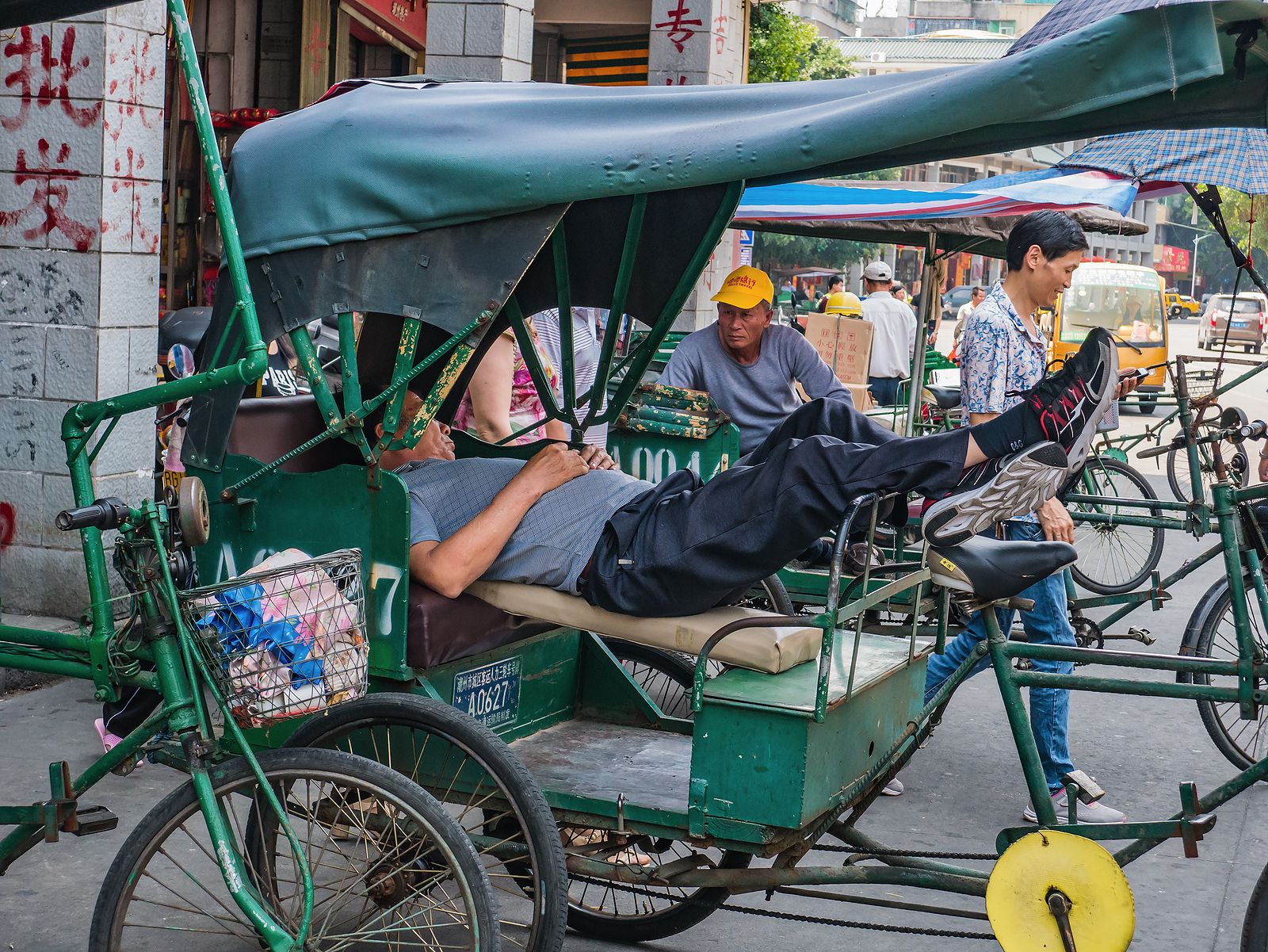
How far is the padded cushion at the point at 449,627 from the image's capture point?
331cm

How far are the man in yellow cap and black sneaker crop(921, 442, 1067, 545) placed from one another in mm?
2957

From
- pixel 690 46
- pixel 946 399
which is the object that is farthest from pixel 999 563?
pixel 690 46

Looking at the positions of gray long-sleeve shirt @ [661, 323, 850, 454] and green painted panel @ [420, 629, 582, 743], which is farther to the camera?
gray long-sleeve shirt @ [661, 323, 850, 454]

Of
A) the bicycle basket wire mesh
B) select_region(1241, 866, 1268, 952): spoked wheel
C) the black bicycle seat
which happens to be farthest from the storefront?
select_region(1241, 866, 1268, 952): spoked wheel

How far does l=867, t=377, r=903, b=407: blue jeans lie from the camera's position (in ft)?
40.2

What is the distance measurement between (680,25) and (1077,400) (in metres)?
9.44

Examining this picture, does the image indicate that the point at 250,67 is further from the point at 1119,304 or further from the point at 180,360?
the point at 1119,304

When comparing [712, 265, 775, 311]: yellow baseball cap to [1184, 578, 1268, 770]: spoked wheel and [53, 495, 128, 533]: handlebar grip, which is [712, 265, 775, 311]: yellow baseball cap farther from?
[53, 495, 128, 533]: handlebar grip

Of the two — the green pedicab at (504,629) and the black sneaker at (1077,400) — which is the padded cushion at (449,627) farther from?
the black sneaker at (1077,400)

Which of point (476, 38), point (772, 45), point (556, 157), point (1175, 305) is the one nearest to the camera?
point (556, 157)

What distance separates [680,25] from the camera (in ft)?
38.9

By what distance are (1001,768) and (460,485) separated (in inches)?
110

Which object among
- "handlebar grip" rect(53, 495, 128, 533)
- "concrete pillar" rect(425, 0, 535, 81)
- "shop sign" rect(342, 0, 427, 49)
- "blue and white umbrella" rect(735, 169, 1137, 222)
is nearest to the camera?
"handlebar grip" rect(53, 495, 128, 533)

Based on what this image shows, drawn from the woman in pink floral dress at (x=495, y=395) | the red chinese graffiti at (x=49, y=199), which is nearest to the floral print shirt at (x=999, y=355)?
the woman in pink floral dress at (x=495, y=395)
